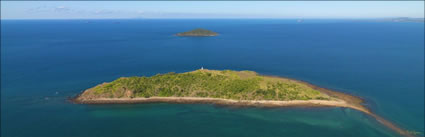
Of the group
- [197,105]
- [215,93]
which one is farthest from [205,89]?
[197,105]

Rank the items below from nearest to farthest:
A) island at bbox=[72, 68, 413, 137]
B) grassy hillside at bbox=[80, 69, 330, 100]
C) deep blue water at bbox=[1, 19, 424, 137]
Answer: deep blue water at bbox=[1, 19, 424, 137]
island at bbox=[72, 68, 413, 137]
grassy hillside at bbox=[80, 69, 330, 100]

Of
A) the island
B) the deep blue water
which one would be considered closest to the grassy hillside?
the island

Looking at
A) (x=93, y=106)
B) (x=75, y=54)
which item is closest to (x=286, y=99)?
(x=93, y=106)

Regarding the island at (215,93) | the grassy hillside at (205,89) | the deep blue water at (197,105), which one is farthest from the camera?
the grassy hillside at (205,89)

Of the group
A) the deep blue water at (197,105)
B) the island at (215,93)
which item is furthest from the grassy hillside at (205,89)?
the deep blue water at (197,105)

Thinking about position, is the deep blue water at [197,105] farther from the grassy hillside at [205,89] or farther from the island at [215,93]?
the grassy hillside at [205,89]

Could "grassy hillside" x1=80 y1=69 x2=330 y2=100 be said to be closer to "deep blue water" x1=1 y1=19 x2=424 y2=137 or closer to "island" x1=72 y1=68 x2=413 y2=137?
"island" x1=72 y1=68 x2=413 y2=137

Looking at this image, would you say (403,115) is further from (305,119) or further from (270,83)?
(270,83)

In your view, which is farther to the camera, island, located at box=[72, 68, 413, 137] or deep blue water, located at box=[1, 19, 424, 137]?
island, located at box=[72, 68, 413, 137]
